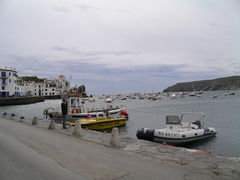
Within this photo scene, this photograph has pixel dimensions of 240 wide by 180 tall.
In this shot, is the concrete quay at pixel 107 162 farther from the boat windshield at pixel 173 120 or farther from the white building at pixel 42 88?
the white building at pixel 42 88

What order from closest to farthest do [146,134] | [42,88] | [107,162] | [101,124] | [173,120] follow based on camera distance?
1. [107,162]
2. [146,134]
3. [173,120]
4. [101,124]
5. [42,88]

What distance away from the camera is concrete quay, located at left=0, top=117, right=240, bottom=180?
607 centimetres

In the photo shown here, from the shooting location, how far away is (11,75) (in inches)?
3167

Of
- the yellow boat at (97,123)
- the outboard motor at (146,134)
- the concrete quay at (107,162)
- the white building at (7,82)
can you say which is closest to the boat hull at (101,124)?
the yellow boat at (97,123)

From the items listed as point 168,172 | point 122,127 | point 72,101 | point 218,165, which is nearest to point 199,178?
point 168,172

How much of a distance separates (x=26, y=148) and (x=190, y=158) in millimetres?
6799

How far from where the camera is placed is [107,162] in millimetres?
7391

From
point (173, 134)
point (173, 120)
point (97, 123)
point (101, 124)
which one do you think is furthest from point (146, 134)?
point (101, 124)

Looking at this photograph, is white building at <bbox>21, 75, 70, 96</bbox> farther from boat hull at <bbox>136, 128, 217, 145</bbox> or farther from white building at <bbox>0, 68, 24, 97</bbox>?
boat hull at <bbox>136, 128, 217, 145</bbox>

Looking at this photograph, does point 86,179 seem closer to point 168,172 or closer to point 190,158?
point 168,172

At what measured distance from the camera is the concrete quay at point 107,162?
19.9 feet

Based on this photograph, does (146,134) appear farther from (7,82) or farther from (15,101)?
(7,82)

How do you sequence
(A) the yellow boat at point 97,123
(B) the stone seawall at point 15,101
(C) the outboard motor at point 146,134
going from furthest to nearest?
(B) the stone seawall at point 15,101, (A) the yellow boat at point 97,123, (C) the outboard motor at point 146,134

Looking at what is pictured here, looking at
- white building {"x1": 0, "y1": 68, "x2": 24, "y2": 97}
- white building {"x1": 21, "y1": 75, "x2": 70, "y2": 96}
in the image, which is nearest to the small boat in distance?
white building {"x1": 0, "y1": 68, "x2": 24, "y2": 97}
